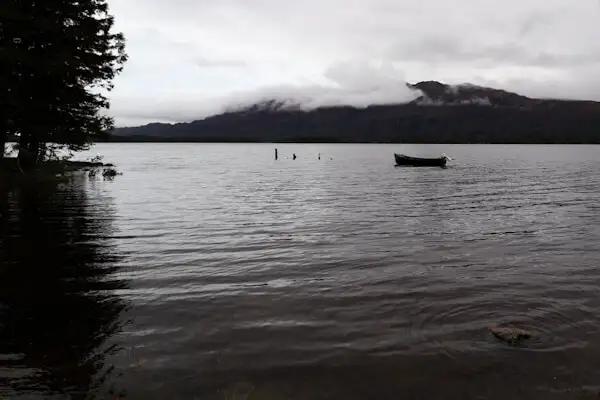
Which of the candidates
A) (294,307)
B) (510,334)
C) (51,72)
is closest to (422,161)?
(51,72)

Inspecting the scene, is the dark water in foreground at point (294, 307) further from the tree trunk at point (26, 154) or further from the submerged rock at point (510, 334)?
the tree trunk at point (26, 154)

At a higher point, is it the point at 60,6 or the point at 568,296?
the point at 60,6

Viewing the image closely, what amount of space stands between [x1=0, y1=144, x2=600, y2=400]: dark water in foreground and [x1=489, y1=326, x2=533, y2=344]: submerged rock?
0.68 feet

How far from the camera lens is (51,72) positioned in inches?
1399

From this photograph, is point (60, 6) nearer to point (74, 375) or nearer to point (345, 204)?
point (345, 204)

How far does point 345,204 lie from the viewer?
109ft

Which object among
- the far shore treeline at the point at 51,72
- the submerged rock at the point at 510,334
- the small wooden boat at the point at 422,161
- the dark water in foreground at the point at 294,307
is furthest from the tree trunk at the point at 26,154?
the small wooden boat at the point at 422,161

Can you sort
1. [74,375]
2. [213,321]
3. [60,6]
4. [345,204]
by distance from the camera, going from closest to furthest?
[74,375] → [213,321] → [345,204] → [60,6]

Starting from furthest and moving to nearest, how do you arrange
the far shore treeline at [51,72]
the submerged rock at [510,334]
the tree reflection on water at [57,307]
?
1. the far shore treeline at [51,72]
2. the submerged rock at [510,334]
3. the tree reflection on water at [57,307]

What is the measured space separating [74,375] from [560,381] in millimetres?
8261

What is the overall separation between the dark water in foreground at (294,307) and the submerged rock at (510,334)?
0.21 metres

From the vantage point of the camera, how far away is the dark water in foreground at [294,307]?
26.3 feet

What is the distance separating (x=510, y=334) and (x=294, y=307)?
4883mm

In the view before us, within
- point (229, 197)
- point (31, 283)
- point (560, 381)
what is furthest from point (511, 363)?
point (229, 197)
